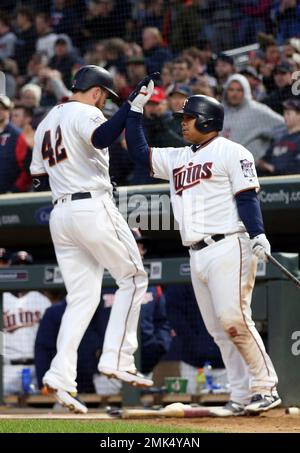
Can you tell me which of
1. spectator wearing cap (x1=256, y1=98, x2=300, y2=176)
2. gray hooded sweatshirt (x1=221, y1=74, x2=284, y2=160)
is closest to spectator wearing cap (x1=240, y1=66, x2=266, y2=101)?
gray hooded sweatshirt (x1=221, y1=74, x2=284, y2=160)

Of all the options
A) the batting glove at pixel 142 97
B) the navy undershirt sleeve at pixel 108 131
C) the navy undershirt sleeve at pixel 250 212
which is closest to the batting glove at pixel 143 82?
the batting glove at pixel 142 97

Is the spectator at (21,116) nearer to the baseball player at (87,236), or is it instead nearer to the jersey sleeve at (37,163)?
the jersey sleeve at (37,163)

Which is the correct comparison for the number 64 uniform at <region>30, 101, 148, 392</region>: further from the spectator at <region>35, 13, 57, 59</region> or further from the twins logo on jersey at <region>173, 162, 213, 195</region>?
the spectator at <region>35, 13, 57, 59</region>

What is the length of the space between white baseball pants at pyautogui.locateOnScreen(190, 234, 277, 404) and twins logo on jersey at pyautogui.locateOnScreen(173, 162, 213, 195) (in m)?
0.37

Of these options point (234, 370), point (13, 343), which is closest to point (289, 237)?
point (13, 343)

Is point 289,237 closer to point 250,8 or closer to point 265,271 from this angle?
point 265,271

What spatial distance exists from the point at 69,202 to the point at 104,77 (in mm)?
752

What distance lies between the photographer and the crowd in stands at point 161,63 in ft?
30.3

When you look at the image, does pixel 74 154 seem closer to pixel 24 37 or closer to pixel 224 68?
pixel 224 68

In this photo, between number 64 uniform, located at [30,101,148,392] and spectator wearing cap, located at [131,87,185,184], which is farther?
spectator wearing cap, located at [131,87,185,184]

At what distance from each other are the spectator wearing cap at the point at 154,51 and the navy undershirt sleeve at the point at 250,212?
5476 millimetres

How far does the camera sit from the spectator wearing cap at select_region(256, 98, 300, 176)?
28.3 ft

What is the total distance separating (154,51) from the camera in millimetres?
11477

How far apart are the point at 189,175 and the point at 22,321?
2931mm
